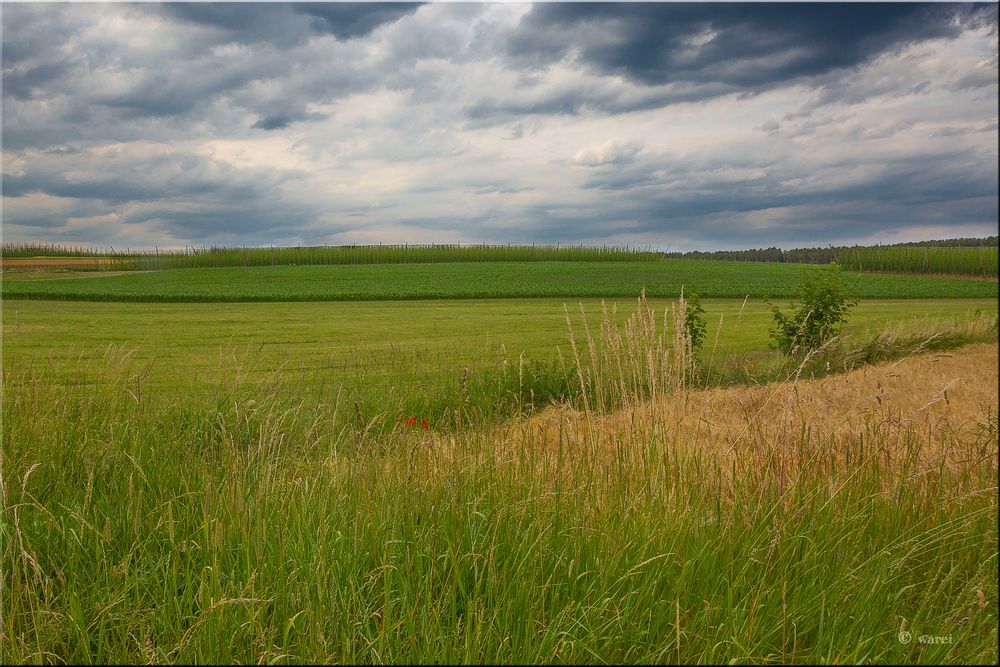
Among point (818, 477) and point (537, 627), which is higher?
point (818, 477)

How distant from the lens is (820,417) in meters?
4.25

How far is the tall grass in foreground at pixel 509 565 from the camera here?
2.50 meters

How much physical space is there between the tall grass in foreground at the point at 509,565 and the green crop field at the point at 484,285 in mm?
18120

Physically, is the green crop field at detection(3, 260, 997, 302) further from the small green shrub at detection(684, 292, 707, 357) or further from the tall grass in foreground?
the tall grass in foreground

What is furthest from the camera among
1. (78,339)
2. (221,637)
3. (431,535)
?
(78,339)

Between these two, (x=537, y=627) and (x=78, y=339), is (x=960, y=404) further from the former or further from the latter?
(x=78, y=339)

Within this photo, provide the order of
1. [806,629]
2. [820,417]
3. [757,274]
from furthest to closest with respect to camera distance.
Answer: [757,274]
[820,417]
[806,629]

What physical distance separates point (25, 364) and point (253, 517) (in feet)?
22.6

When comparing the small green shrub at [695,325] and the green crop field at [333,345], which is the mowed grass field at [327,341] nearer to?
the green crop field at [333,345]

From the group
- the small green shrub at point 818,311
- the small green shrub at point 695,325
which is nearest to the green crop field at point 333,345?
the small green shrub at point 695,325

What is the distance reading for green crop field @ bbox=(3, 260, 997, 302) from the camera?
26.0 metres

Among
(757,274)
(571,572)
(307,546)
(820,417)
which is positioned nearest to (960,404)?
(820,417)

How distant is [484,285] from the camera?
98.0 ft

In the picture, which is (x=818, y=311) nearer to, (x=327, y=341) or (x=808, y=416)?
(x=808, y=416)
